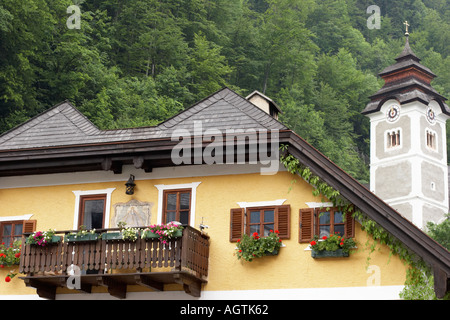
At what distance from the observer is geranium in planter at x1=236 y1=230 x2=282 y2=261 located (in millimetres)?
19047

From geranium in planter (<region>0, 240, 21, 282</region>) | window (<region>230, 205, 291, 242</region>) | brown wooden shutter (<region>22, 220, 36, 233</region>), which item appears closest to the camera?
window (<region>230, 205, 291, 242</region>)

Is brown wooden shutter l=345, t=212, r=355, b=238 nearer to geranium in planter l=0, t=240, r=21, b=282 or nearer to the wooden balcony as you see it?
the wooden balcony

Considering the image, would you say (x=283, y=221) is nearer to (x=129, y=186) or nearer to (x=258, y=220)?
(x=258, y=220)

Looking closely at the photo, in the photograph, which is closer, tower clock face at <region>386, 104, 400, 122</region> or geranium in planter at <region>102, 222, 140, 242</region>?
geranium in planter at <region>102, 222, 140, 242</region>

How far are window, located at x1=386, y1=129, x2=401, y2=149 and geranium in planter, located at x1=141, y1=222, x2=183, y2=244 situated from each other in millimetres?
50785

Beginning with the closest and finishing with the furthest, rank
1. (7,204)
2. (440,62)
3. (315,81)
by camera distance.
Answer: (7,204)
(315,81)
(440,62)

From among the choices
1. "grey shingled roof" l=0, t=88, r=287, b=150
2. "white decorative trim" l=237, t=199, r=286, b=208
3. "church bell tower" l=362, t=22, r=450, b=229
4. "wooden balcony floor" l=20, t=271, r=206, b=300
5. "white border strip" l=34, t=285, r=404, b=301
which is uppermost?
"church bell tower" l=362, t=22, r=450, b=229

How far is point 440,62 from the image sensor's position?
86.8 meters

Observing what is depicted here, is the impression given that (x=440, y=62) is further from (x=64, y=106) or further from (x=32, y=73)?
(x=64, y=106)

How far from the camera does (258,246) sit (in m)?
19.1

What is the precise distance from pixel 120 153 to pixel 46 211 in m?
2.46

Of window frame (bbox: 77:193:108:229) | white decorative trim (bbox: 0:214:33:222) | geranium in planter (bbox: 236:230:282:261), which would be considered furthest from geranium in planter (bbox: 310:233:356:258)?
white decorative trim (bbox: 0:214:33:222)

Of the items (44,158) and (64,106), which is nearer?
(44,158)
